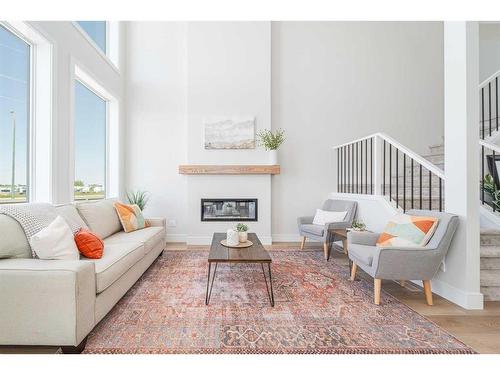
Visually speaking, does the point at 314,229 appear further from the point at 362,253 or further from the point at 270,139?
the point at 270,139

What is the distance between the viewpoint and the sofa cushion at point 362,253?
8.28 ft

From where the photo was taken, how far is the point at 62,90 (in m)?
3.32

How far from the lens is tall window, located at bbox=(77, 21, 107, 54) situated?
166 inches

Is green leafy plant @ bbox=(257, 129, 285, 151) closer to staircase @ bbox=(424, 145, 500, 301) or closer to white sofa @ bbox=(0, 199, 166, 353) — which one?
staircase @ bbox=(424, 145, 500, 301)

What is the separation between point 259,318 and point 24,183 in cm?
283

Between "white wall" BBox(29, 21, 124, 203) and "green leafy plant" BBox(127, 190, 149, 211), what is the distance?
145 cm

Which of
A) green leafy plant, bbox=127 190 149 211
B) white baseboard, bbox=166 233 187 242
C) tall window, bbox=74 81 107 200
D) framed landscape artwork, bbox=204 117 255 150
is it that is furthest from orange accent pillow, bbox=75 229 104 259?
framed landscape artwork, bbox=204 117 255 150

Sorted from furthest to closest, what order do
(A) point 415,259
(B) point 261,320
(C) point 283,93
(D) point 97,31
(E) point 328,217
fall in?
(C) point 283,93, (D) point 97,31, (E) point 328,217, (A) point 415,259, (B) point 261,320

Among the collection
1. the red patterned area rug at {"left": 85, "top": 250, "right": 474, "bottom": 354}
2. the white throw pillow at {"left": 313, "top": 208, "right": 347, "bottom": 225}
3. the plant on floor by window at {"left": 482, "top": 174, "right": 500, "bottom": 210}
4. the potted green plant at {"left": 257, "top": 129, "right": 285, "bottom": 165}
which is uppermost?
the potted green plant at {"left": 257, "top": 129, "right": 285, "bottom": 165}

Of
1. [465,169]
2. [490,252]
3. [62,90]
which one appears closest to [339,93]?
[465,169]

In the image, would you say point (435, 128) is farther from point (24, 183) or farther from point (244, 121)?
point (24, 183)

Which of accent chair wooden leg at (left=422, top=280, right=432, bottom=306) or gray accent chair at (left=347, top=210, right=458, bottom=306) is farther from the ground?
gray accent chair at (left=347, top=210, right=458, bottom=306)

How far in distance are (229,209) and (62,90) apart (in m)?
2.99

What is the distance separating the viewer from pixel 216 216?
5035 mm
